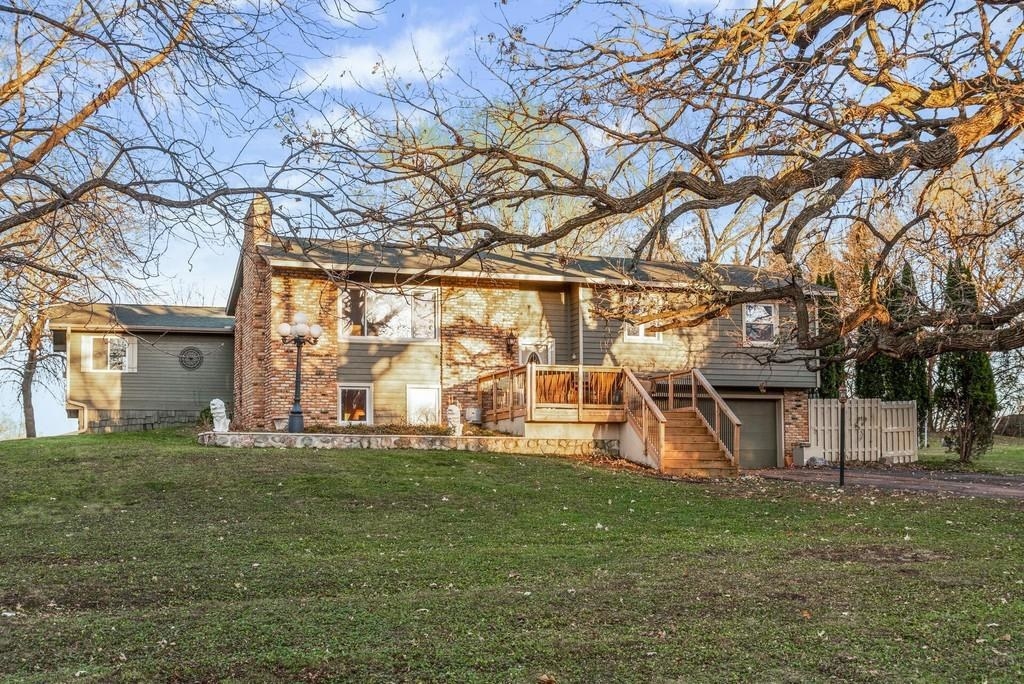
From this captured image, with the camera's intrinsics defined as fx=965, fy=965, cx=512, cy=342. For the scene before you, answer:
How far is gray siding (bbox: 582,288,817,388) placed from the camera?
23344 mm

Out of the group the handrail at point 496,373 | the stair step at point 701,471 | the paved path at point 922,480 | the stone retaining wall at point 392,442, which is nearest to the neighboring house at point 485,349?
the handrail at point 496,373

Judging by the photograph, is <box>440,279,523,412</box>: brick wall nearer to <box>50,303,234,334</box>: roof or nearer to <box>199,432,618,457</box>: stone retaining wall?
Answer: <box>199,432,618,457</box>: stone retaining wall

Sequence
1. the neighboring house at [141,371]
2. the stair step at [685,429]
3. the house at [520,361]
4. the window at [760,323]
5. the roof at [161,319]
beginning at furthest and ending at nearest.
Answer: the neighboring house at [141,371] < the roof at [161,319] < the window at [760,323] < the house at [520,361] < the stair step at [685,429]

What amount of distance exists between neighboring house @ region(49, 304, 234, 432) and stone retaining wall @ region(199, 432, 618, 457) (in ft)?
30.1

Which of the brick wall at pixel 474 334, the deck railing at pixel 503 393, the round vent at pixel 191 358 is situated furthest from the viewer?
the round vent at pixel 191 358

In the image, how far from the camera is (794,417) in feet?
81.6

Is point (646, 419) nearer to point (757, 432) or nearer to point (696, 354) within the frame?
point (696, 354)

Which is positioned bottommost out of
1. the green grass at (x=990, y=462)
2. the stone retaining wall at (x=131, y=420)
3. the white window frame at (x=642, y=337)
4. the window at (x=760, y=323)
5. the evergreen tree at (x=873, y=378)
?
the green grass at (x=990, y=462)

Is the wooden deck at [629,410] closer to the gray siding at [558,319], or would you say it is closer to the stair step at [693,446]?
the stair step at [693,446]

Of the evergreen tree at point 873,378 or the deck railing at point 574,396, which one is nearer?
the deck railing at point 574,396

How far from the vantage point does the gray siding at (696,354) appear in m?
23.3

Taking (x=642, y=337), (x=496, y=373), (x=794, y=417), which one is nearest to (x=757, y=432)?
(x=794, y=417)

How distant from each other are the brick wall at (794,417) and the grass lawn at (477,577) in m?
8.75

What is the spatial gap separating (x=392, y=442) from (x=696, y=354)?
8.89 meters
